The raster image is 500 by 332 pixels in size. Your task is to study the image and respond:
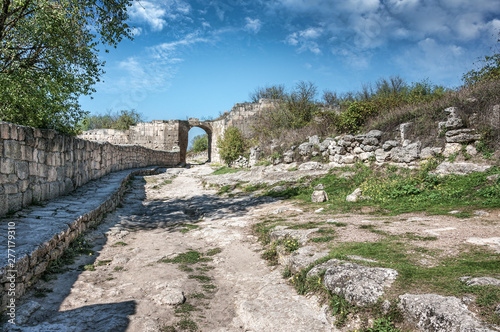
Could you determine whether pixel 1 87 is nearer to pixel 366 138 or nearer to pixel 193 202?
pixel 193 202

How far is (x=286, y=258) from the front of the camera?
14.4 feet

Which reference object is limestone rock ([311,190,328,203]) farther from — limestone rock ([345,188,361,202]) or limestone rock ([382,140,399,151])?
limestone rock ([382,140,399,151])

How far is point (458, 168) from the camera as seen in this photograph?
7.39 m

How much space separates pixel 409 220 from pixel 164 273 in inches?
166

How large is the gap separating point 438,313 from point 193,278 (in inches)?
111

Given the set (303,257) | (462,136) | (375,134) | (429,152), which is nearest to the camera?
(303,257)

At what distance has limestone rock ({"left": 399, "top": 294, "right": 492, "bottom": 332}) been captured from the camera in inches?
84.8

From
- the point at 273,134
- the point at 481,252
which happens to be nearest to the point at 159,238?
the point at 481,252

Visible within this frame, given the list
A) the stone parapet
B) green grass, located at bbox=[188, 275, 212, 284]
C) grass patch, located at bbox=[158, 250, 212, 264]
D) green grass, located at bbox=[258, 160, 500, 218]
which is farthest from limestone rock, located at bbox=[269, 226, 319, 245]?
the stone parapet

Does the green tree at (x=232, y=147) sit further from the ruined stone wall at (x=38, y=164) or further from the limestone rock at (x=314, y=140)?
the ruined stone wall at (x=38, y=164)

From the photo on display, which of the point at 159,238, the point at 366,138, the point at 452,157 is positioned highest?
the point at 366,138

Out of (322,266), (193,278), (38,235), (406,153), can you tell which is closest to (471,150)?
(406,153)

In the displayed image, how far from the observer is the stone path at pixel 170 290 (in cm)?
289

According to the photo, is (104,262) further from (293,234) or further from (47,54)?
(47,54)
